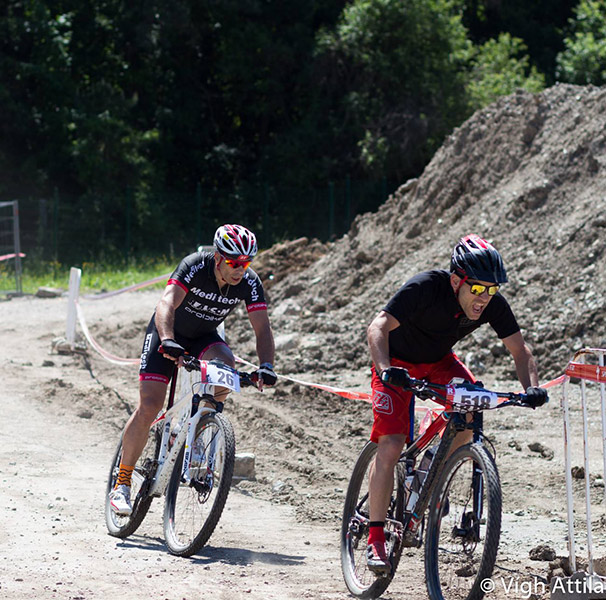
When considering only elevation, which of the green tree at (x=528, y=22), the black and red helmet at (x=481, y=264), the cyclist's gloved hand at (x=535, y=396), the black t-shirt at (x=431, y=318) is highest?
the green tree at (x=528, y=22)

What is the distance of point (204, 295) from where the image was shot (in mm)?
6777

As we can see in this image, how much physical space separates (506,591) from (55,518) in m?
3.23

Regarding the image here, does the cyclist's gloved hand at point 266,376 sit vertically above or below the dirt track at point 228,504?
above

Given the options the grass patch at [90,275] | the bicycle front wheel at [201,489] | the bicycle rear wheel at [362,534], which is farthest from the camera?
the grass patch at [90,275]

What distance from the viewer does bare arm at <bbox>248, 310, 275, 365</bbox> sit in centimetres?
671

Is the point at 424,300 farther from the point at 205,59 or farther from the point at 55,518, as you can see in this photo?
the point at 205,59

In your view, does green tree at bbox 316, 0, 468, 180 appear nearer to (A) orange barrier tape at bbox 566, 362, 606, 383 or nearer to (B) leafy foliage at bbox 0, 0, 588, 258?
(B) leafy foliage at bbox 0, 0, 588, 258

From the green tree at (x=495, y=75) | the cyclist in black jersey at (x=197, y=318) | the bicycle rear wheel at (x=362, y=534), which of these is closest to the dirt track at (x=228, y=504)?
the bicycle rear wheel at (x=362, y=534)

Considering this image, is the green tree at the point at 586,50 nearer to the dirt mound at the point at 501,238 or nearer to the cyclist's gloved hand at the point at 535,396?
the dirt mound at the point at 501,238

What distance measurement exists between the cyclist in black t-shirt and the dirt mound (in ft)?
24.2

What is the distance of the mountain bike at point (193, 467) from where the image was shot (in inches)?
244

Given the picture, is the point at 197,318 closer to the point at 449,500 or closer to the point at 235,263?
the point at 235,263

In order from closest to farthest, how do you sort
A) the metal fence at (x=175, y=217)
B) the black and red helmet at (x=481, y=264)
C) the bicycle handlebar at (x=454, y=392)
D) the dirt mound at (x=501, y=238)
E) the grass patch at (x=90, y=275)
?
the bicycle handlebar at (x=454, y=392), the black and red helmet at (x=481, y=264), the dirt mound at (x=501, y=238), the grass patch at (x=90, y=275), the metal fence at (x=175, y=217)

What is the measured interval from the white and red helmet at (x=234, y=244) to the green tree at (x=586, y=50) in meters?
28.6
